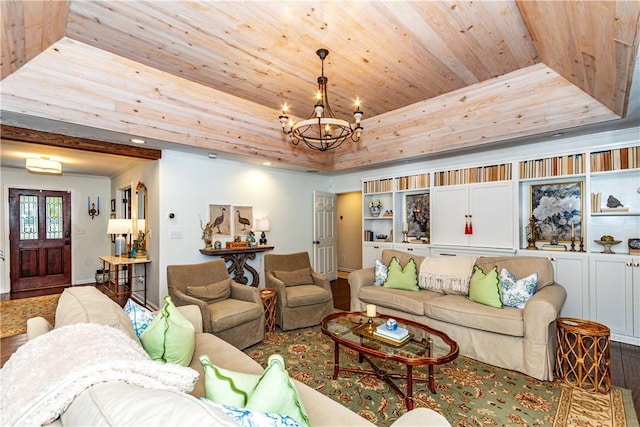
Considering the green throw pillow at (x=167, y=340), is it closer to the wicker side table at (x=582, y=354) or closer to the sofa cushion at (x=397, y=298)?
the sofa cushion at (x=397, y=298)

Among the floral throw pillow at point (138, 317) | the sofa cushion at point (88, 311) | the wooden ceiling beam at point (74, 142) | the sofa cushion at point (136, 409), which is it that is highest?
the wooden ceiling beam at point (74, 142)

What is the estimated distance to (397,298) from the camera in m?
3.43

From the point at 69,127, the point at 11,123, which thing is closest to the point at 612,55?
the point at 69,127

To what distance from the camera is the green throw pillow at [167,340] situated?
164 cm

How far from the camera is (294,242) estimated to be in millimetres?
5832

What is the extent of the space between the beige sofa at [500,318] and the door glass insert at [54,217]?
637cm

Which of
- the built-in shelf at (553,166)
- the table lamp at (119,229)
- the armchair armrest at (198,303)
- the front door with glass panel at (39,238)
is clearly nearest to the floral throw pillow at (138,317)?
the armchair armrest at (198,303)

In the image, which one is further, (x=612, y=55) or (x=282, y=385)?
(x=612, y=55)

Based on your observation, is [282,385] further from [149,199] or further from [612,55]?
[149,199]

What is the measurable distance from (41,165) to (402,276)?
213 inches

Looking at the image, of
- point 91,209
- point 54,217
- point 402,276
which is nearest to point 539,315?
point 402,276

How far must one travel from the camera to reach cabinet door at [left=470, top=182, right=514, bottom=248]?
3.98m

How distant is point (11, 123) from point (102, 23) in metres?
1.63

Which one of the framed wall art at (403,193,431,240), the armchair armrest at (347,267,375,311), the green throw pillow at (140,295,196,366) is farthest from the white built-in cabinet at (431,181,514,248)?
the green throw pillow at (140,295,196,366)
